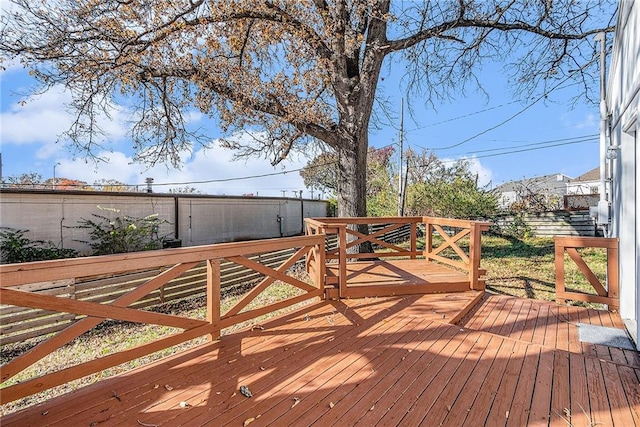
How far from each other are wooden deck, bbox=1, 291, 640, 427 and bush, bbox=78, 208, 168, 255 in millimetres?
6323

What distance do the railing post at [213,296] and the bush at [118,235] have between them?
607 cm

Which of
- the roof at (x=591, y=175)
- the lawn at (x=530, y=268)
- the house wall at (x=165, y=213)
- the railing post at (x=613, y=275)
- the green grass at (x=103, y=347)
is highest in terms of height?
the roof at (x=591, y=175)

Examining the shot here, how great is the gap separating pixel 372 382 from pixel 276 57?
7.02 metres

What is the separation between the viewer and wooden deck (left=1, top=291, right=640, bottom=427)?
73.9 inches

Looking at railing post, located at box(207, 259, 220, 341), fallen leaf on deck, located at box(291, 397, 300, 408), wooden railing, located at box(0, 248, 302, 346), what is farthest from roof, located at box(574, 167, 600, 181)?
fallen leaf on deck, located at box(291, 397, 300, 408)

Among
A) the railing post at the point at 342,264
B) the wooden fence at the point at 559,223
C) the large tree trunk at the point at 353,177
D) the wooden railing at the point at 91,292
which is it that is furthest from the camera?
the wooden fence at the point at 559,223

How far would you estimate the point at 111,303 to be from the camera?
234 cm

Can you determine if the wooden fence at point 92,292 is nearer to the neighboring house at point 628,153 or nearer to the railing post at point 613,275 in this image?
the neighboring house at point 628,153

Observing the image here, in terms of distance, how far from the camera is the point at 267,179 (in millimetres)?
19547

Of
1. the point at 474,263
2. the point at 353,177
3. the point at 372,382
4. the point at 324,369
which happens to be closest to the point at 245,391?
the point at 324,369

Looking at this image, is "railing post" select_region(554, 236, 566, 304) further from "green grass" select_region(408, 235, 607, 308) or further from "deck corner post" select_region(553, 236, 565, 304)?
"green grass" select_region(408, 235, 607, 308)

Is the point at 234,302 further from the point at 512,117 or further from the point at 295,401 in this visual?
the point at 512,117

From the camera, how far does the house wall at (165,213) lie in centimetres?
748

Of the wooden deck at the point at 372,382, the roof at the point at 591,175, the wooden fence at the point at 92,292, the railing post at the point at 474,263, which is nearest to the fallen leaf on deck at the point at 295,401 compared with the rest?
the wooden deck at the point at 372,382
